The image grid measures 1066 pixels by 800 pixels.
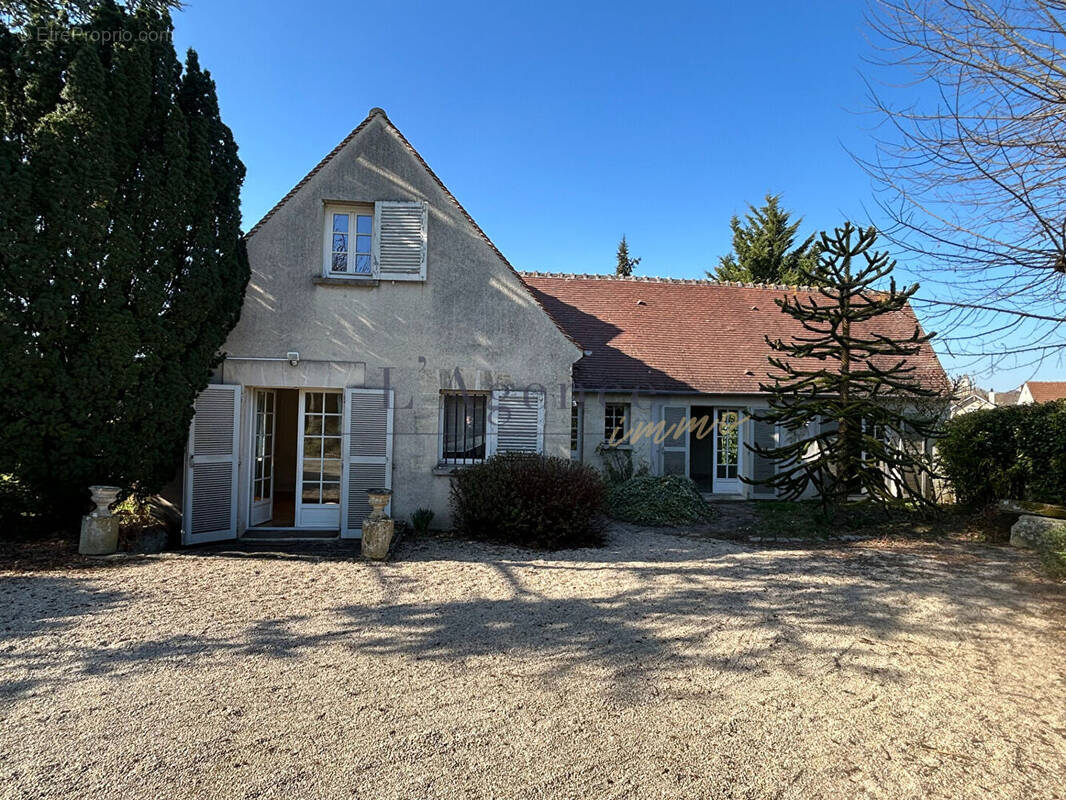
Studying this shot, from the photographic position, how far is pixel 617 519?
1030 centimetres

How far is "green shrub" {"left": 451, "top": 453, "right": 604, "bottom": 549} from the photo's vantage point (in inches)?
311

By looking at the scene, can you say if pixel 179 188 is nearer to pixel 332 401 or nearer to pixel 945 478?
pixel 332 401

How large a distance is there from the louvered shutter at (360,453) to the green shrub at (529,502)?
4.43 ft

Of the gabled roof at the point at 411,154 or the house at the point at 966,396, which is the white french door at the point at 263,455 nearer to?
the gabled roof at the point at 411,154

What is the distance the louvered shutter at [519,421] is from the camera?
9000 millimetres

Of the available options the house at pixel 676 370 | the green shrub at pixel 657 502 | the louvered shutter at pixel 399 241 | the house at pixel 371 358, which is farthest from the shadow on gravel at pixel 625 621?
the house at pixel 676 370

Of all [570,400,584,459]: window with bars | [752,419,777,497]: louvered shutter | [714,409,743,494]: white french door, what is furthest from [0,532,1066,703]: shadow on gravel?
[714,409,743,494]: white french door

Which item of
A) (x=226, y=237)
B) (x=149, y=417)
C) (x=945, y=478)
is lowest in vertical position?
(x=945, y=478)

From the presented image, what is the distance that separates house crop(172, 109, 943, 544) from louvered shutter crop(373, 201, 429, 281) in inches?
0.9

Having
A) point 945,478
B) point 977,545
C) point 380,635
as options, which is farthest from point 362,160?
point 945,478

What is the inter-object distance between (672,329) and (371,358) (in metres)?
8.97

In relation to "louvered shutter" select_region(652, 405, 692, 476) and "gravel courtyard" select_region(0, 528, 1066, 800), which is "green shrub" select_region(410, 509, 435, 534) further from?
"louvered shutter" select_region(652, 405, 692, 476)

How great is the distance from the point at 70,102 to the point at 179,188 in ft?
4.23

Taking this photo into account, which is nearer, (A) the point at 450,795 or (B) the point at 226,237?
(A) the point at 450,795
